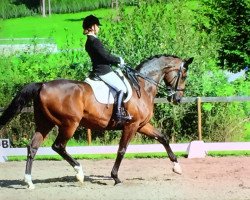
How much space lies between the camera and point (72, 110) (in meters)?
10.5

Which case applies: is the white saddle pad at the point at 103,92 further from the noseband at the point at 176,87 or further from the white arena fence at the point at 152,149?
the white arena fence at the point at 152,149

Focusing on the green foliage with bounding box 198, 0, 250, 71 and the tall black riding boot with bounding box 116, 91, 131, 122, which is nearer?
the tall black riding boot with bounding box 116, 91, 131, 122

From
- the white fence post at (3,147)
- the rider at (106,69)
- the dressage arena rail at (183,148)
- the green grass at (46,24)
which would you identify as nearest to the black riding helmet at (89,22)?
the rider at (106,69)

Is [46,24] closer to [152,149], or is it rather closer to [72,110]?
[152,149]

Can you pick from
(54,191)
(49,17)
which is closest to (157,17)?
(54,191)

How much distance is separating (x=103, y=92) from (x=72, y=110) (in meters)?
0.62

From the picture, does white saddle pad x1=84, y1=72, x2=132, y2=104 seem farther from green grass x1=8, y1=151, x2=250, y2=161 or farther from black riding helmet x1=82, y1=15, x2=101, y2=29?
green grass x1=8, y1=151, x2=250, y2=161

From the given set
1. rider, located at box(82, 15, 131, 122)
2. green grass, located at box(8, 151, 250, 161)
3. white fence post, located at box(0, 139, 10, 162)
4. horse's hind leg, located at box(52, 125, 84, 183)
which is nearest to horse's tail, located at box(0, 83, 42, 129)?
horse's hind leg, located at box(52, 125, 84, 183)

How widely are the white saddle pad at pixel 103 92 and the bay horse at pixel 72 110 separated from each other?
0.22 ft

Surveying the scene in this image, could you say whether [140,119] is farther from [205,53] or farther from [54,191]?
[205,53]

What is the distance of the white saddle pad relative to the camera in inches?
423

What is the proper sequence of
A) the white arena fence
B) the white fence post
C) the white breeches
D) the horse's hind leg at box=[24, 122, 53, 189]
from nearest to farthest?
the horse's hind leg at box=[24, 122, 53, 189]
the white breeches
the white arena fence
the white fence post

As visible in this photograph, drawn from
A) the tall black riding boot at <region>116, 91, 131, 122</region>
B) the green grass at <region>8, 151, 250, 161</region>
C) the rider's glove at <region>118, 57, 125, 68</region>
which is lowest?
the green grass at <region>8, 151, 250, 161</region>

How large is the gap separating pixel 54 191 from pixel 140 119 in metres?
1.92
